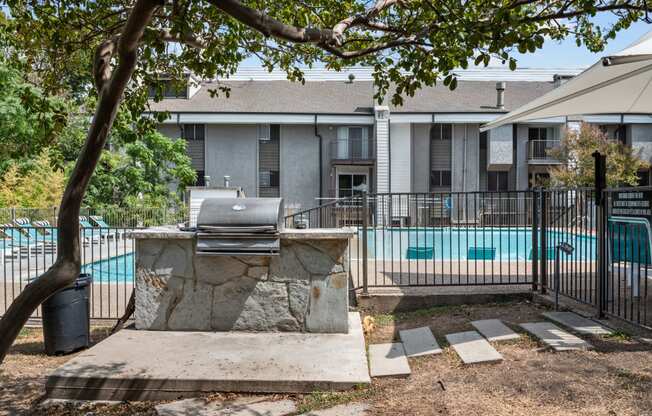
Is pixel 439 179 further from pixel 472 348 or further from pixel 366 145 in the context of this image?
pixel 472 348

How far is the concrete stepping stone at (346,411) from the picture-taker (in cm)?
411

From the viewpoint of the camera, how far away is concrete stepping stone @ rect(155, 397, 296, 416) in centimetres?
424

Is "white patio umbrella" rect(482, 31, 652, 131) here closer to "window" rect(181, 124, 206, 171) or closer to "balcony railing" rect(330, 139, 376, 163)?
"balcony railing" rect(330, 139, 376, 163)

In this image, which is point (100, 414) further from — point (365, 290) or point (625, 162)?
point (625, 162)

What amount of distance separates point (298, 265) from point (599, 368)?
10.2 feet

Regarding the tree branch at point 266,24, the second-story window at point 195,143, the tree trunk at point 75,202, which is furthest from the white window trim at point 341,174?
the tree trunk at point 75,202

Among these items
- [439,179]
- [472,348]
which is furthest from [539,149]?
[472,348]

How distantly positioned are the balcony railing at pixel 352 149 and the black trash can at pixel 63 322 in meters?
22.7

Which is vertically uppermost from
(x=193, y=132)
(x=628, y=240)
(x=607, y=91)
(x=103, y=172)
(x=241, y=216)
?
(x=193, y=132)

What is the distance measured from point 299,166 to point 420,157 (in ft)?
21.5

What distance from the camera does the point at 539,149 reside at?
28875mm

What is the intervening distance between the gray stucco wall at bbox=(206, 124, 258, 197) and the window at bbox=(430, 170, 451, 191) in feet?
31.5

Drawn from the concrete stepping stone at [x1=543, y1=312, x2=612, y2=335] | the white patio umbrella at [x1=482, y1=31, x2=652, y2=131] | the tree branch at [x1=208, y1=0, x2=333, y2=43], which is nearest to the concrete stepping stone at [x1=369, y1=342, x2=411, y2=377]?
the concrete stepping stone at [x1=543, y1=312, x2=612, y2=335]

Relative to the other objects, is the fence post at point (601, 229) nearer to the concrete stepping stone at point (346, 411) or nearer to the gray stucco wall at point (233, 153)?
the concrete stepping stone at point (346, 411)
